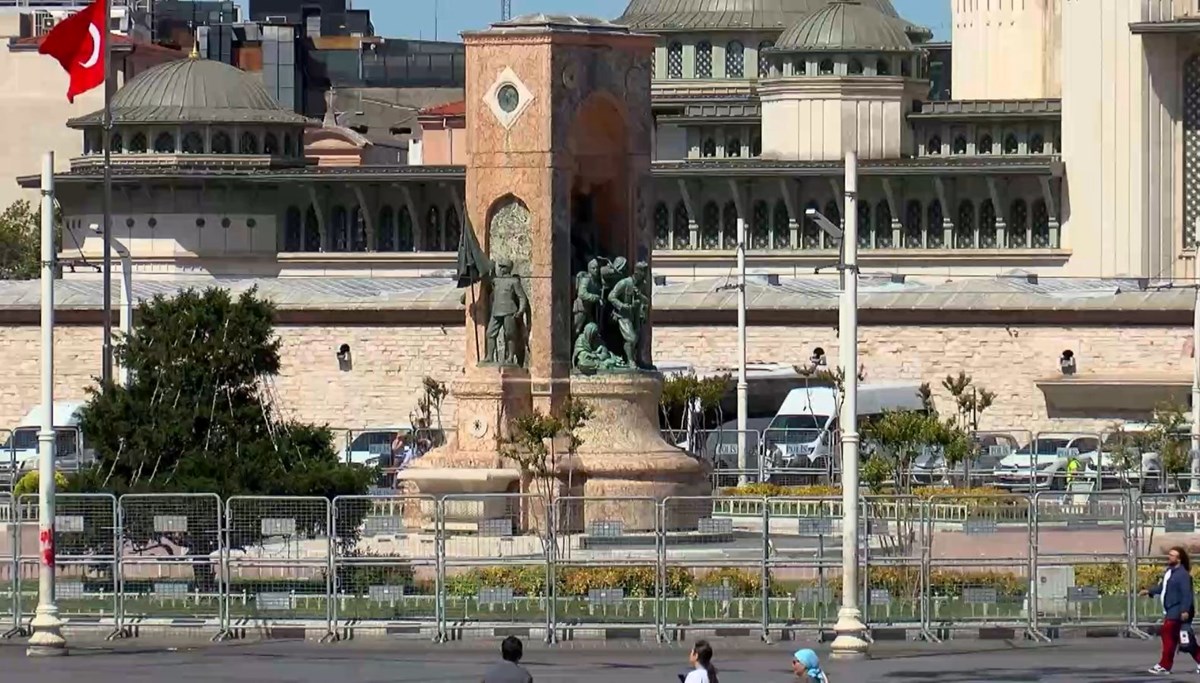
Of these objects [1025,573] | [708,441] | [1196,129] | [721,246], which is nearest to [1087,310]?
[708,441]

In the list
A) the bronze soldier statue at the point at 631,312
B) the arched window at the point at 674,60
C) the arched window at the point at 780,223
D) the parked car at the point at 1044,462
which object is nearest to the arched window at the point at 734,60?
the arched window at the point at 674,60

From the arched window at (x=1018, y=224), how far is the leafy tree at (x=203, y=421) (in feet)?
161

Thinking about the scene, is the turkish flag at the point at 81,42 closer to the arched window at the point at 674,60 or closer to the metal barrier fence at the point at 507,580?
the metal barrier fence at the point at 507,580

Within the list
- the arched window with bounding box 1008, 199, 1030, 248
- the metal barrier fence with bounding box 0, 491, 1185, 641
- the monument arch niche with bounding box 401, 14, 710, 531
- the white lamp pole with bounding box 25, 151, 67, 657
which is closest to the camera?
the white lamp pole with bounding box 25, 151, 67, 657

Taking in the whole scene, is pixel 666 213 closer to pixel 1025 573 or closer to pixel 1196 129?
pixel 1196 129

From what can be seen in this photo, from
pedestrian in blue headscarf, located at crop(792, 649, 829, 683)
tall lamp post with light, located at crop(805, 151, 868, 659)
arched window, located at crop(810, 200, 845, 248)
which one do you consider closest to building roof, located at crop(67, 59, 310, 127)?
arched window, located at crop(810, 200, 845, 248)

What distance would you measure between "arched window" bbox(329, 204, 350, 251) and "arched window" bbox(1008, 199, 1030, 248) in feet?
56.2

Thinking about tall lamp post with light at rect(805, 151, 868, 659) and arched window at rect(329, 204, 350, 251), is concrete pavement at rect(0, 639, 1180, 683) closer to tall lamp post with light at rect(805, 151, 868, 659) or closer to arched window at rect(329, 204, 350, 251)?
tall lamp post with light at rect(805, 151, 868, 659)

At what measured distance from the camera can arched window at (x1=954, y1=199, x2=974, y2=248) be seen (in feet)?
305

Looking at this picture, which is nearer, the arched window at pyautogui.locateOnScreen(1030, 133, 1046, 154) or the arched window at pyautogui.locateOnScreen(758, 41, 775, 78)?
the arched window at pyautogui.locateOnScreen(1030, 133, 1046, 154)

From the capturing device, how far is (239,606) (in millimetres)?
36031

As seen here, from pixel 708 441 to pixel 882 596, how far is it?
24.7 metres

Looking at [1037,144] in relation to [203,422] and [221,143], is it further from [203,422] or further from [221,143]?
[203,422]

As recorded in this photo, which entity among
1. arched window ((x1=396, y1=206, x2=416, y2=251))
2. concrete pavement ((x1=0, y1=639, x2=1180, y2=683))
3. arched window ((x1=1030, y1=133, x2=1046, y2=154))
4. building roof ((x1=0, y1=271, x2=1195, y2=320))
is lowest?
concrete pavement ((x1=0, y1=639, x2=1180, y2=683))
